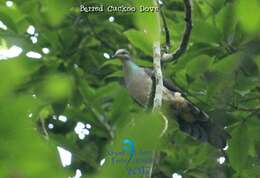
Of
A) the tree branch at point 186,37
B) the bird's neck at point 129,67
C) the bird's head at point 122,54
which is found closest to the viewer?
the tree branch at point 186,37

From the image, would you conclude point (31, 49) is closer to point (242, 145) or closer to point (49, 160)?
point (242, 145)

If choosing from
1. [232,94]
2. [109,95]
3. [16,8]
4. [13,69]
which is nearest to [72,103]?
[109,95]

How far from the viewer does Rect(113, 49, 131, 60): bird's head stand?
169 inches

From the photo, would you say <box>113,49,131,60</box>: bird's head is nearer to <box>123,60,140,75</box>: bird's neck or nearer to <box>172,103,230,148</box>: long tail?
<box>123,60,140,75</box>: bird's neck

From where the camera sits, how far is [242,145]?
3348 millimetres

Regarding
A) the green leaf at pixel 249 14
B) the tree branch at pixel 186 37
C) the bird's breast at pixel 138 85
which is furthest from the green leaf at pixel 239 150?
the green leaf at pixel 249 14

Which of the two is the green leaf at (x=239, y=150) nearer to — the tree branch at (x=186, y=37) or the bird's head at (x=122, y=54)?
the tree branch at (x=186, y=37)

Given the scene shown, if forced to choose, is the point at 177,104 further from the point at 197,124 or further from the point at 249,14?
the point at 249,14

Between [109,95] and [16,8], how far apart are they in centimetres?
79

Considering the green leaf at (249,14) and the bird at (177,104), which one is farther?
the bird at (177,104)

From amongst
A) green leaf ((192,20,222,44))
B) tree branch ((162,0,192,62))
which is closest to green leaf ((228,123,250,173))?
green leaf ((192,20,222,44))

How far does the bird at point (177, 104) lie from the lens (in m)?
4.01

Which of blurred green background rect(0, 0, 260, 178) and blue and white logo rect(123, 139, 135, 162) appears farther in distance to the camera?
blurred green background rect(0, 0, 260, 178)

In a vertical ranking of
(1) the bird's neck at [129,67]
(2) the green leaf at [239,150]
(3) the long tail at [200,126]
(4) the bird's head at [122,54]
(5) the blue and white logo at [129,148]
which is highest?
(5) the blue and white logo at [129,148]
